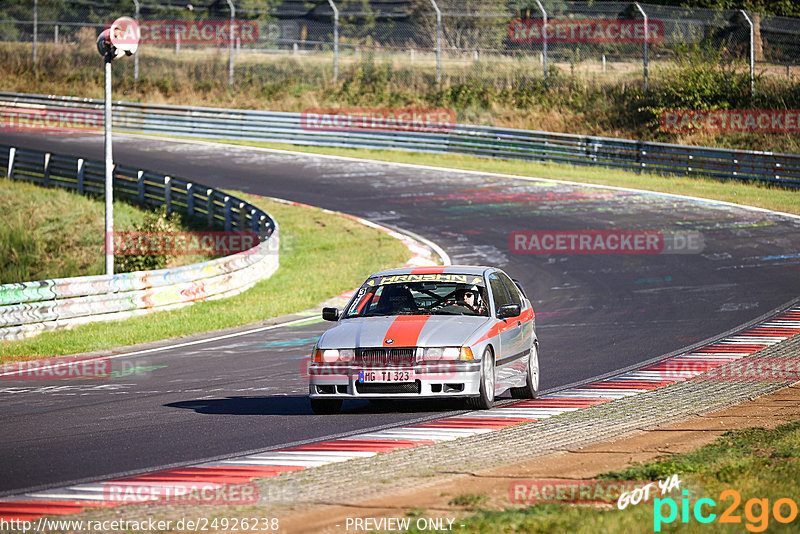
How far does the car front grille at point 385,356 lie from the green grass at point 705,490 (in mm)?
2933

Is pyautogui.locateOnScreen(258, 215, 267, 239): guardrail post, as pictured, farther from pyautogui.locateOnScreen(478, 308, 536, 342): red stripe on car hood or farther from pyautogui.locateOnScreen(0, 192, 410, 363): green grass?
pyautogui.locateOnScreen(478, 308, 536, 342): red stripe on car hood

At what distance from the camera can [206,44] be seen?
1865 inches

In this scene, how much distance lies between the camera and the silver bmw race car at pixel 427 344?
33.2 ft

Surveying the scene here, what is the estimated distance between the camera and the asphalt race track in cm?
932

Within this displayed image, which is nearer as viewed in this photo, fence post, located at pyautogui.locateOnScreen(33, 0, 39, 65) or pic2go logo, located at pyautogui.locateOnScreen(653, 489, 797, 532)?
pic2go logo, located at pyautogui.locateOnScreen(653, 489, 797, 532)

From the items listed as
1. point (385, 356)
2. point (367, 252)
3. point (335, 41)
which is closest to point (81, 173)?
point (335, 41)

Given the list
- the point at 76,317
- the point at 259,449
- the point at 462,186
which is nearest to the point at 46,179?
the point at 462,186

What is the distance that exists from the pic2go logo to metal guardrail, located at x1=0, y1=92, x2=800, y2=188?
27.5 m

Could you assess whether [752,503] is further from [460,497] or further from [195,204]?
[195,204]

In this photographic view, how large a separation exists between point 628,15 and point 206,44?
62.4 feet

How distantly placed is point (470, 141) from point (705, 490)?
3293cm

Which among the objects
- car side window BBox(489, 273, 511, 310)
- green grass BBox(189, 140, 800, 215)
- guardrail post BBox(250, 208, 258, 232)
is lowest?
guardrail post BBox(250, 208, 258, 232)

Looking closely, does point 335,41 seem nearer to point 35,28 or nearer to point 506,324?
point 35,28

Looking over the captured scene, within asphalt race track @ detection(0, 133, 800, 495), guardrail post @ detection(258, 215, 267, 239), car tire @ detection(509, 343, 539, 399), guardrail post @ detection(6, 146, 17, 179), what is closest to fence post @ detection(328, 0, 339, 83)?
asphalt race track @ detection(0, 133, 800, 495)
